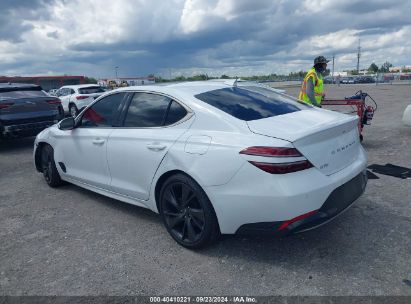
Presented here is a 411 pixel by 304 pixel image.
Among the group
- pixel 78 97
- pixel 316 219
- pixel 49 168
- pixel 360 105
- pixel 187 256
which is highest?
pixel 360 105

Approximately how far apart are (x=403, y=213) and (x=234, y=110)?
2.33 meters

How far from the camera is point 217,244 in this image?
11.5 feet

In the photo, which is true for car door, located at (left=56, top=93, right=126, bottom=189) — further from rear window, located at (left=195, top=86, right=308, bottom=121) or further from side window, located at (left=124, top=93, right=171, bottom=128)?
rear window, located at (left=195, top=86, right=308, bottom=121)

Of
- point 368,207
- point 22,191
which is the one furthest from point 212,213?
point 22,191

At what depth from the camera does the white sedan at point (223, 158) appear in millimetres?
2820

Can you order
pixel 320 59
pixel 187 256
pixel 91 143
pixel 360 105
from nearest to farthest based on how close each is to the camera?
pixel 187 256
pixel 91 143
pixel 320 59
pixel 360 105

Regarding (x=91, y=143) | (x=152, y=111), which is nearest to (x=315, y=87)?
(x=152, y=111)

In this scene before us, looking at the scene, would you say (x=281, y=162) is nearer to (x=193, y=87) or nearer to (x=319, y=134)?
(x=319, y=134)

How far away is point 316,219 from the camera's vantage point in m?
2.88

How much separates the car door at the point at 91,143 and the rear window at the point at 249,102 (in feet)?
4.32

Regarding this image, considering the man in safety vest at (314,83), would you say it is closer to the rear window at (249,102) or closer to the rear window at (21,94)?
the rear window at (249,102)

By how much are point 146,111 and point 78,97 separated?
14.6m

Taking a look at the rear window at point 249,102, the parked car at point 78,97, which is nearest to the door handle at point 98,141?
the rear window at point 249,102

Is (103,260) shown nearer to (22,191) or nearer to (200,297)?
(200,297)
